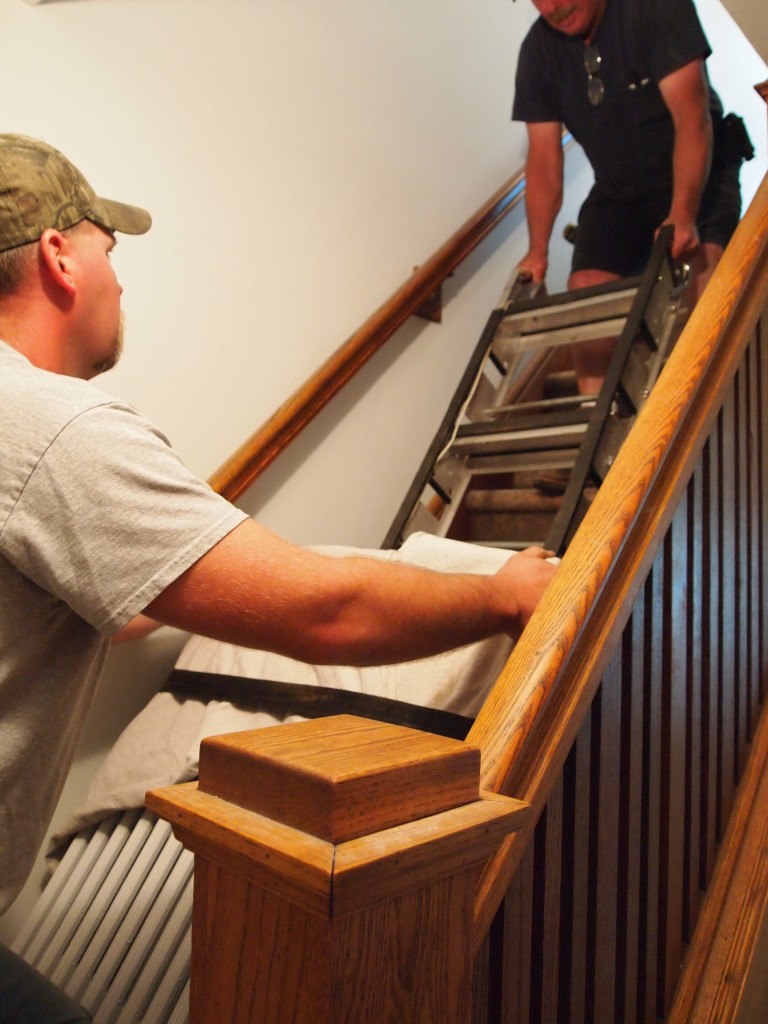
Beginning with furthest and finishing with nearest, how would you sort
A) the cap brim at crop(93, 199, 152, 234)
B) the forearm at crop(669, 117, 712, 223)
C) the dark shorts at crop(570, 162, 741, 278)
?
the dark shorts at crop(570, 162, 741, 278), the forearm at crop(669, 117, 712, 223), the cap brim at crop(93, 199, 152, 234)

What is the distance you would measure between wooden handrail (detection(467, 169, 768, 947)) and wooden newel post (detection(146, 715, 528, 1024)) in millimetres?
155

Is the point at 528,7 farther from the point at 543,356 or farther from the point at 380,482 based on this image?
the point at 380,482

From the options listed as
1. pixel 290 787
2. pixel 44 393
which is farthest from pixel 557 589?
pixel 44 393

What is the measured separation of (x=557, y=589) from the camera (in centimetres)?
83

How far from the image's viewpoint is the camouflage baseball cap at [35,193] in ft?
3.11

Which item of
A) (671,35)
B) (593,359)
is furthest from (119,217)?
(671,35)

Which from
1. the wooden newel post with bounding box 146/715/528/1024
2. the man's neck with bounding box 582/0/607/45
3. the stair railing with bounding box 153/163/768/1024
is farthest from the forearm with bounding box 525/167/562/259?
the wooden newel post with bounding box 146/715/528/1024

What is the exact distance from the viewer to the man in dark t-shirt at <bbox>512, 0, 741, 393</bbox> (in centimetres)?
189

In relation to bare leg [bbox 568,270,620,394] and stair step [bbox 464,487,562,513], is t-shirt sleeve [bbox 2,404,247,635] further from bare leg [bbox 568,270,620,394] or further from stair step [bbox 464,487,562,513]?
bare leg [bbox 568,270,620,394]

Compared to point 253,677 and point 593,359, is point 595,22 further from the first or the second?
point 253,677

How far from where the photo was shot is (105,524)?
725mm

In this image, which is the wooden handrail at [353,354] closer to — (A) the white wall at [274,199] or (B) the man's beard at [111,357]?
(A) the white wall at [274,199]

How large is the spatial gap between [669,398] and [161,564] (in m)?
0.69

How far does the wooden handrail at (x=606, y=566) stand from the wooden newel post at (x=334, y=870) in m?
0.15
